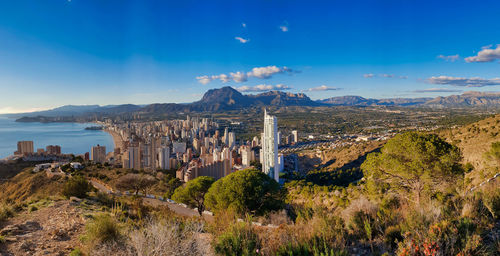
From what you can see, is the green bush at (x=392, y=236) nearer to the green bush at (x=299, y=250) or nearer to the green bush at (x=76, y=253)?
the green bush at (x=299, y=250)

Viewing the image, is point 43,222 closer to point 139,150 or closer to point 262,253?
point 262,253

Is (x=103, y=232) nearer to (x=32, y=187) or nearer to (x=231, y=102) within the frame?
(x=32, y=187)

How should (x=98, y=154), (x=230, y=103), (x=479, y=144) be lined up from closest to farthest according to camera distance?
(x=479, y=144) < (x=98, y=154) < (x=230, y=103)

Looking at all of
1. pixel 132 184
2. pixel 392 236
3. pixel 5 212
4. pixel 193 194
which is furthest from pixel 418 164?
pixel 132 184

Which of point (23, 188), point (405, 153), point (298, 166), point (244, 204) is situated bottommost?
point (298, 166)

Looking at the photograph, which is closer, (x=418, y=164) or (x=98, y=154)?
(x=418, y=164)

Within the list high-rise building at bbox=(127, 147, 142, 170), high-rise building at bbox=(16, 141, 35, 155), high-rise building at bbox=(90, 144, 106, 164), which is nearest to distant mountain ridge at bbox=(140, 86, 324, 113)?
high-rise building at bbox=(16, 141, 35, 155)

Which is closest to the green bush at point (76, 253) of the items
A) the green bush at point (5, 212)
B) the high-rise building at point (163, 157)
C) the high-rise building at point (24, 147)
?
the green bush at point (5, 212)

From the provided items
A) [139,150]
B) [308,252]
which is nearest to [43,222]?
[308,252]

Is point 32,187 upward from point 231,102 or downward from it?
downward
